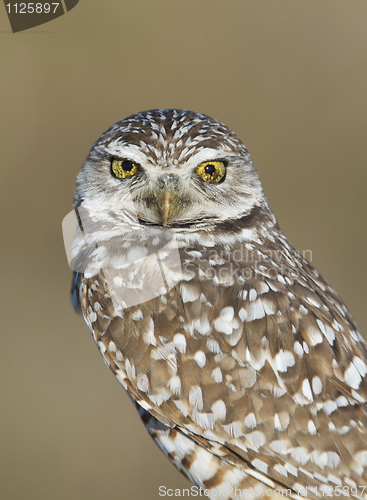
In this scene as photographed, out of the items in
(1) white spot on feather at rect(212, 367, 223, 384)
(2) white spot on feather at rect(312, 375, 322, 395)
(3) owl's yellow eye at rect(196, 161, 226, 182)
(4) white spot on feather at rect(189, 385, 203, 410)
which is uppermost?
(3) owl's yellow eye at rect(196, 161, 226, 182)

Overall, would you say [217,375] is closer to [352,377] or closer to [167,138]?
[352,377]

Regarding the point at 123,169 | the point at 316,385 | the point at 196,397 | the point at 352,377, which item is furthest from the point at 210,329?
the point at 123,169

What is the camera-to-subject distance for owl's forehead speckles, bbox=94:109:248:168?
4.01 ft

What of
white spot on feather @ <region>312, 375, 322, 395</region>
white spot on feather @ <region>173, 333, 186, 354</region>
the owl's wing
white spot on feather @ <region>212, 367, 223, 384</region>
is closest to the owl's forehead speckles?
the owl's wing

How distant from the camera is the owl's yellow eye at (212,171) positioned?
1.28m

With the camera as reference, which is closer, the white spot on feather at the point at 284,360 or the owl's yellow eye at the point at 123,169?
the white spot on feather at the point at 284,360

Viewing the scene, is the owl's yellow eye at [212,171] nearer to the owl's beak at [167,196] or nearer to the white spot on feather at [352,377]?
the owl's beak at [167,196]

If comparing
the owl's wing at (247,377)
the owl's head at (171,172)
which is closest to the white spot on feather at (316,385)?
the owl's wing at (247,377)

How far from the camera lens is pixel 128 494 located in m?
2.72

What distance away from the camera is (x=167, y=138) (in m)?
1.24

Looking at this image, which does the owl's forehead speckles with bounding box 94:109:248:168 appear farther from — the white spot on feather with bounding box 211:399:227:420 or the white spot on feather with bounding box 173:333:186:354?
the white spot on feather with bounding box 211:399:227:420

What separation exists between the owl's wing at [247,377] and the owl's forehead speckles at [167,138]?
0.38 meters

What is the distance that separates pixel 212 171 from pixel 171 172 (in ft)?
0.49

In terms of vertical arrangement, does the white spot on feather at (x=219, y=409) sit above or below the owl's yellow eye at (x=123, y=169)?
below
